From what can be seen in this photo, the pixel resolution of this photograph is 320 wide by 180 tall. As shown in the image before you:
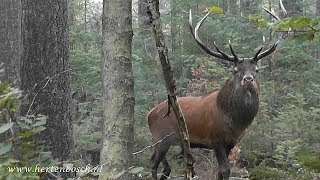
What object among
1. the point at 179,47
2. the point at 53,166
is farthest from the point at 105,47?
the point at 179,47

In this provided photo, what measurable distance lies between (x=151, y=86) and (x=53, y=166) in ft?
27.5

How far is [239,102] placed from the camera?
677cm

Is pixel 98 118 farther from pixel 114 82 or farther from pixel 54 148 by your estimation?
pixel 114 82

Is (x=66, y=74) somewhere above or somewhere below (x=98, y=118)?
above

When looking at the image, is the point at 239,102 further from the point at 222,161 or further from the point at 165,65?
the point at 165,65

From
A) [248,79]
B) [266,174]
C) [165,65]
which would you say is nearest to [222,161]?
[266,174]

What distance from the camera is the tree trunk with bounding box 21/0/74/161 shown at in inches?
238

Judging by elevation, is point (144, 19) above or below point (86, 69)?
above

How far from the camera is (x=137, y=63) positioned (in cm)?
1134

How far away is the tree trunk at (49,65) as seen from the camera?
6055 millimetres

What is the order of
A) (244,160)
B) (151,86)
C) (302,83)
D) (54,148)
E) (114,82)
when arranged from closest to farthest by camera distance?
(114,82)
(54,148)
(244,160)
(151,86)
(302,83)

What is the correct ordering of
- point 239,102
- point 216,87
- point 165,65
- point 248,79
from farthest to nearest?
point 216,87
point 239,102
point 248,79
point 165,65

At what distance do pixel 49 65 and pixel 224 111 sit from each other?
2.26 meters

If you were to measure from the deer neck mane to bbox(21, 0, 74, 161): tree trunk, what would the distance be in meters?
1.99
